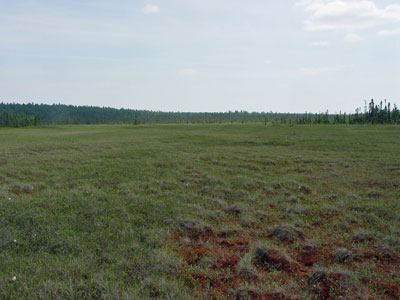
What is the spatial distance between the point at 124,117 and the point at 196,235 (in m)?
185

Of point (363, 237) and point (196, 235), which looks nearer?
point (363, 237)

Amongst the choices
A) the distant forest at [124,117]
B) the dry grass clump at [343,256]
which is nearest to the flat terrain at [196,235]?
the dry grass clump at [343,256]

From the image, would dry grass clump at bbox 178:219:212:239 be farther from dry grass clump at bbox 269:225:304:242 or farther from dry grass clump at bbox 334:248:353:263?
dry grass clump at bbox 334:248:353:263

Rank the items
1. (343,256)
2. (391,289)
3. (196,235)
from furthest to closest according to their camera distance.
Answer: (196,235)
(343,256)
(391,289)

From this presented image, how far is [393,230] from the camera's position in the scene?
7922 millimetres

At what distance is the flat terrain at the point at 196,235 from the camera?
556cm

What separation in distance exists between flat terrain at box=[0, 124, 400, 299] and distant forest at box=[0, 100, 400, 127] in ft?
264

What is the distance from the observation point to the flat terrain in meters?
5.56

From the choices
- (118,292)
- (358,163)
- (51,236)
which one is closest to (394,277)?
(118,292)

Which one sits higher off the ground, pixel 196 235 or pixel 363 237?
pixel 363 237

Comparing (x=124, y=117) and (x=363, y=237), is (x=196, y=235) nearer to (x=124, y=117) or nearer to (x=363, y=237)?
(x=363, y=237)

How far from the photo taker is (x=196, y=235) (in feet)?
27.0

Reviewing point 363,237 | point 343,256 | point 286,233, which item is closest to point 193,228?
point 286,233

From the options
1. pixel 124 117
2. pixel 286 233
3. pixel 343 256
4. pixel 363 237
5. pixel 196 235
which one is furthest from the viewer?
pixel 124 117
